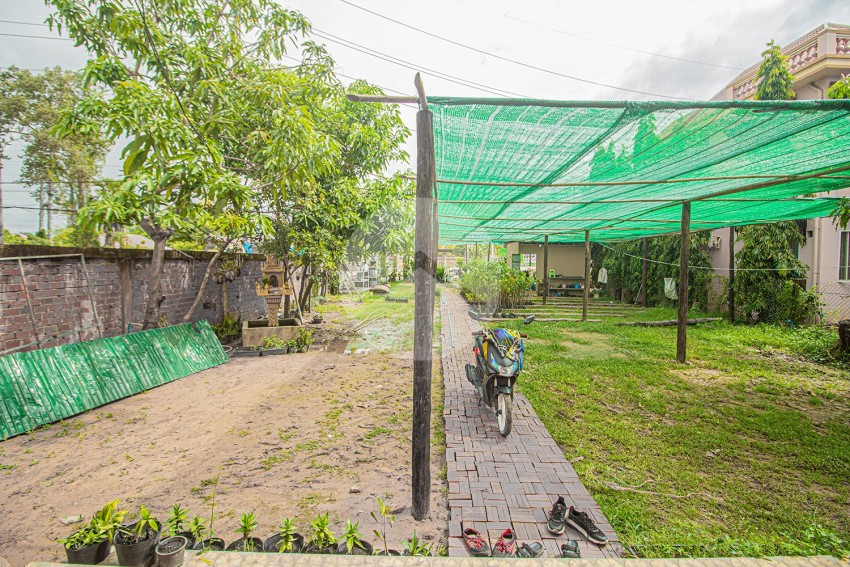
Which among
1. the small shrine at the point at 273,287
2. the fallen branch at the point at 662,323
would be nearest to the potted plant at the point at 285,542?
the small shrine at the point at 273,287

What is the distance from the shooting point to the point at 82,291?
523 centimetres

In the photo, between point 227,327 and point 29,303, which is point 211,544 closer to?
point 29,303

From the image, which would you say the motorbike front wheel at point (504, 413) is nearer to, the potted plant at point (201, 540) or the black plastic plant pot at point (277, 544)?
the black plastic plant pot at point (277, 544)

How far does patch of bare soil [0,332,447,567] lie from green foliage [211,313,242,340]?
8.72ft

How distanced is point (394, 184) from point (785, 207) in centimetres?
695

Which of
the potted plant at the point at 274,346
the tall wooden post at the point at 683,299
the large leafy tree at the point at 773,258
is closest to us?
the tall wooden post at the point at 683,299

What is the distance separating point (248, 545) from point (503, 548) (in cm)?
139

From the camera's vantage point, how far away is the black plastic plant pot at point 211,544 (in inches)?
84.0

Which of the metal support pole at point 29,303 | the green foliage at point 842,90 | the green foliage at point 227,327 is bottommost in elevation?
the green foliage at point 227,327

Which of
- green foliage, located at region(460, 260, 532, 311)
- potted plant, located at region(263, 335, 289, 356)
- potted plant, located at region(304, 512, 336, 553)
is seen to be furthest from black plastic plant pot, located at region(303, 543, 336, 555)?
green foliage, located at region(460, 260, 532, 311)

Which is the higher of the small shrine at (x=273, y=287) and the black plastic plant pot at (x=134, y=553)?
the small shrine at (x=273, y=287)

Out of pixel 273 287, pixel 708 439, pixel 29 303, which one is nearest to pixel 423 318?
pixel 708 439

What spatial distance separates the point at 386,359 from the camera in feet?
23.7

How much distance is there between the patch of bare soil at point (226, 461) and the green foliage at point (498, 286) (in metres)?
6.56
